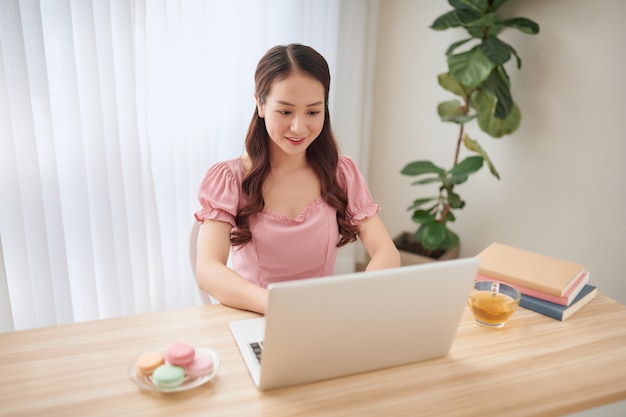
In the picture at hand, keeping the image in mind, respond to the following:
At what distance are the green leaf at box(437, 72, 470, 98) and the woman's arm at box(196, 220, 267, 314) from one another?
157 centimetres

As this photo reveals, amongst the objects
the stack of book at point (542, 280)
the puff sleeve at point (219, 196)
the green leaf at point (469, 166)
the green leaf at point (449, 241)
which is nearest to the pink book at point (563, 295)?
the stack of book at point (542, 280)

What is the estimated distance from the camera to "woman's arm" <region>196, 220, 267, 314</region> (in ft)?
4.11

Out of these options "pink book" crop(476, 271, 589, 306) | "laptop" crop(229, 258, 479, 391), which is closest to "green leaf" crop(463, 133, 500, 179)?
"pink book" crop(476, 271, 589, 306)

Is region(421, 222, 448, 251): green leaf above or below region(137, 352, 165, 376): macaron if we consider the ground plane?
below

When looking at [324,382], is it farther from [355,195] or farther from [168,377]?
[355,195]

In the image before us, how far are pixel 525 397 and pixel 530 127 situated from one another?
1929 mm

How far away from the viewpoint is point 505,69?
2643mm

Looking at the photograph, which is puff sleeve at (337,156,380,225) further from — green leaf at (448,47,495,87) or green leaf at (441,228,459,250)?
green leaf at (441,228,459,250)

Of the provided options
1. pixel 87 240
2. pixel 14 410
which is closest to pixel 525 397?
pixel 14 410

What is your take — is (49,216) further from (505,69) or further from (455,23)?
(505,69)

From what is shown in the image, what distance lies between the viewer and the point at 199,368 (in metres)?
1.00

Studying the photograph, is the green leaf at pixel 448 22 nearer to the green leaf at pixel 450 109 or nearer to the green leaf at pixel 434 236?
the green leaf at pixel 450 109

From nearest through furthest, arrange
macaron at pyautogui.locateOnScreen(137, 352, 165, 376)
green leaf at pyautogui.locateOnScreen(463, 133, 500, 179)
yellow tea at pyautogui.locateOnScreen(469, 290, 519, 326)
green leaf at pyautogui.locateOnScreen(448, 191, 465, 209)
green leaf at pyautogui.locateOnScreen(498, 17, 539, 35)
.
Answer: macaron at pyautogui.locateOnScreen(137, 352, 165, 376), yellow tea at pyautogui.locateOnScreen(469, 290, 519, 326), green leaf at pyautogui.locateOnScreen(498, 17, 539, 35), green leaf at pyautogui.locateOnScreen(463, 133, 500, 179), green leaf at pyautogui.locateOnScreen(448, 191, 465, 209)

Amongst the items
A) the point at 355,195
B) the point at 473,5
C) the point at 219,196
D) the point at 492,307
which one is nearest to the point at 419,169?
the point at 473,5
